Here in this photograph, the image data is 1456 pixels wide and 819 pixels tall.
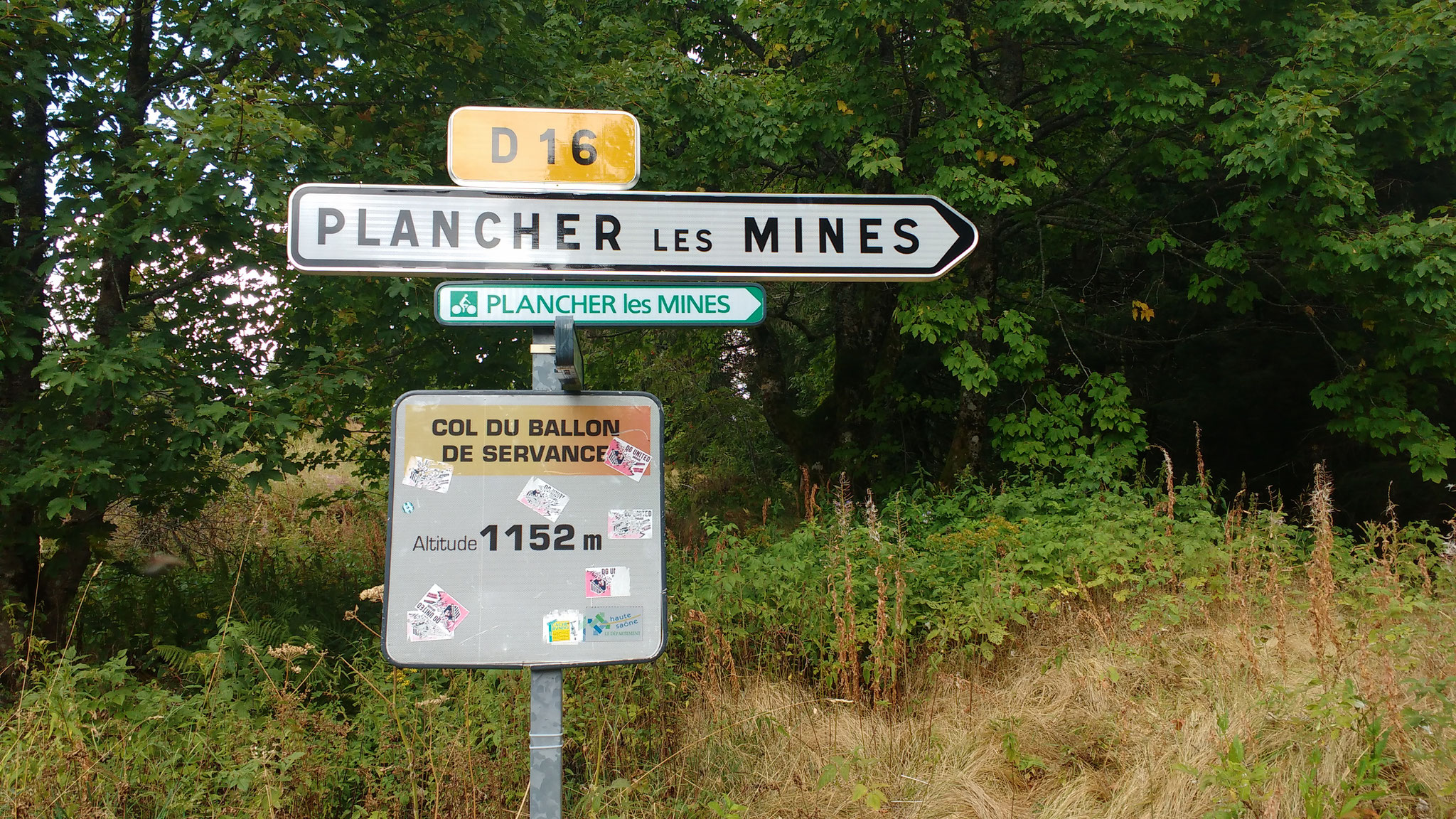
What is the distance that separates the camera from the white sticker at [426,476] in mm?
2102

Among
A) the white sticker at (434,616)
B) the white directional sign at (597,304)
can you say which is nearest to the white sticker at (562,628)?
the white sticker at (434,616)

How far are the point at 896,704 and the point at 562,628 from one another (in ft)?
7.40

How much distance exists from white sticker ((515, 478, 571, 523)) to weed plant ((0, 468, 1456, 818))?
1.18 m

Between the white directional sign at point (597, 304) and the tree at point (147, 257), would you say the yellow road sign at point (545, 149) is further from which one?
the tree at point (147, 257)

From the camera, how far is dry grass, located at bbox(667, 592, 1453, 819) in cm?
276

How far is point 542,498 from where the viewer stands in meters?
2.13

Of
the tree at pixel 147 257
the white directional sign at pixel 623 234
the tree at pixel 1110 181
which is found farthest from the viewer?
the tree at pixel 1110 181

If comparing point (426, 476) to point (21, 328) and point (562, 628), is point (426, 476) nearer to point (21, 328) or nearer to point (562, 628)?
point (562, 628)

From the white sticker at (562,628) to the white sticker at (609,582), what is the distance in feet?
0.23

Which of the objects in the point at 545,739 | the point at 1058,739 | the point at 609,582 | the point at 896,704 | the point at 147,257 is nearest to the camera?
the point at 545,739

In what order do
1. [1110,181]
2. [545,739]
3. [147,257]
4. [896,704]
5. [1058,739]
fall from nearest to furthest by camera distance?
[545,739]
[1058,739]
[896,704]
[147,257]
[1110,181]

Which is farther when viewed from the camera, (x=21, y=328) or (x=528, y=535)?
(x=21, y=328)

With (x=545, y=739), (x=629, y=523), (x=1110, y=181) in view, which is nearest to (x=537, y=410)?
(x=629, y=523)

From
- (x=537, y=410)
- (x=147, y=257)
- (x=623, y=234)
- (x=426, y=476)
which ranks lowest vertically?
(x=426, y=476)
